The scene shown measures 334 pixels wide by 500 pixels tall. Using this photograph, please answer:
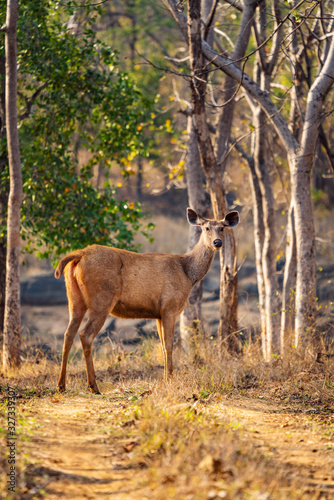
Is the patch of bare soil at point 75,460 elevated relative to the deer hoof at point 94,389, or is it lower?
elevated

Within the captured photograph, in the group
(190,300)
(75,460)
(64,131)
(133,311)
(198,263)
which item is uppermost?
(64,131)

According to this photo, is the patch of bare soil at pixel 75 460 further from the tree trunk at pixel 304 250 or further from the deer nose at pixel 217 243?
the tree trunk at pixel 304 250

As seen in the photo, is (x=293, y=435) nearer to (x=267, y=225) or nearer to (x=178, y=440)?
(x=178, y=440)

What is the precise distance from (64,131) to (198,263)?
4696 millimetres

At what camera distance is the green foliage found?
36.3ft

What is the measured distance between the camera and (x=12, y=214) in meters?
10.0

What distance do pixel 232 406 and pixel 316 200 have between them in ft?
62.3

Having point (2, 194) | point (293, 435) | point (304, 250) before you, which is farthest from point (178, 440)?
point (2, 194)

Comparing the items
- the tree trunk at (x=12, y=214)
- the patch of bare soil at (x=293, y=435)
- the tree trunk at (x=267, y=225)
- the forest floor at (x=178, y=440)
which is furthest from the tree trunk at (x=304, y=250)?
the tree trunk at (x=12, y=214)

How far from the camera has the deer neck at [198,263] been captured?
29.2 ft

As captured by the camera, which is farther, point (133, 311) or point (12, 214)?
→ point (12, 214)

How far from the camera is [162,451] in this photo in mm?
4555

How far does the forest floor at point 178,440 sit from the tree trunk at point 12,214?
6.14 feet

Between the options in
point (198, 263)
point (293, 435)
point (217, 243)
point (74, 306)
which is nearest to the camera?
point (293, 435)
